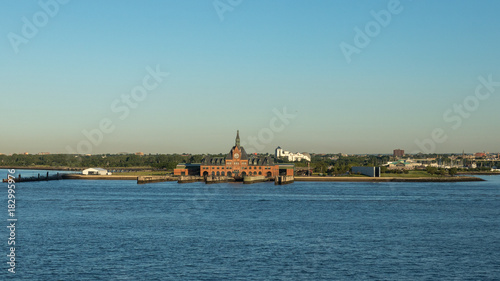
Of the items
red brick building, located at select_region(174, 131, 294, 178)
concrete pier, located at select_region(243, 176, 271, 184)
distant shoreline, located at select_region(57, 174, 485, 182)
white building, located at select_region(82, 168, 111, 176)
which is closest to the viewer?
concrete pier, located at select_region(243, 176, 271, 184)

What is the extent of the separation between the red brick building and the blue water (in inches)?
3154

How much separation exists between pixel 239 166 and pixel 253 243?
10776 centimetres

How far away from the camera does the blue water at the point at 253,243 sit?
32469 millimetres

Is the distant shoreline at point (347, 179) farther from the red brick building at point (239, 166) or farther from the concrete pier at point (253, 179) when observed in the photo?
the concrete pier at point (253, 179)

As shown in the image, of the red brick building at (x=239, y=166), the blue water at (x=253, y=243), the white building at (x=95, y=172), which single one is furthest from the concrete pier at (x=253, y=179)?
the blue water at (x=253, y=243)

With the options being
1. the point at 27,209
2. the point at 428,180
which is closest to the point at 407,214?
the point at 27,209

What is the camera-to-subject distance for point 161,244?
1607 inches

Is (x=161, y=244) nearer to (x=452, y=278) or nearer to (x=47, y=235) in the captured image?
(x=47, y=235)

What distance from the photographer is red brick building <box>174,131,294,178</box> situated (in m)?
149

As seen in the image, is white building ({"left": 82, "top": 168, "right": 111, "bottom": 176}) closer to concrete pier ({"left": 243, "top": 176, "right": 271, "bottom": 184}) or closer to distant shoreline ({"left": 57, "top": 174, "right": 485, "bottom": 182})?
distant shoreline ({"left": 57, "top": 174, "right": 485, "bottom": 182})

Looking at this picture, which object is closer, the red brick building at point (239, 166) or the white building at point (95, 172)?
the red brick building at point (239, 166)

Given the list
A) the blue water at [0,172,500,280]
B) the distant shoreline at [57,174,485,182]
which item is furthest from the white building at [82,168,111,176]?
the blue water at [0,172,500,280]

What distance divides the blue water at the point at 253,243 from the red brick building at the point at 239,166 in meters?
80.1

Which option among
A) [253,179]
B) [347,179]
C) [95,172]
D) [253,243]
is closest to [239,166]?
[253,179]
